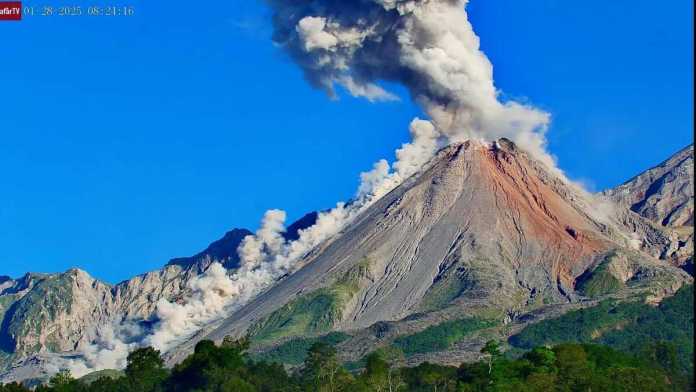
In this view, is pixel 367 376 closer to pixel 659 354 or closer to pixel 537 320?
pixel 659 354

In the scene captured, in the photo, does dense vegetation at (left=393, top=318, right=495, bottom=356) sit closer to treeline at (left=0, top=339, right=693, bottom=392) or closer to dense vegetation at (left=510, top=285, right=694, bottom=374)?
dense vegetation at (left=510, top=285, right=694, bottom=374)

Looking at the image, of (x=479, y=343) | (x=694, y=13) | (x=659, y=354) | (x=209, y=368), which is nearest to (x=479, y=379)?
(x=209, y=368)

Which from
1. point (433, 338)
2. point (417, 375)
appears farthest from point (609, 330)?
point (417, 375)

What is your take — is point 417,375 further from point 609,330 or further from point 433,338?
point 609,330

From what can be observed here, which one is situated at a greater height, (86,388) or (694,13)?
(86,388)

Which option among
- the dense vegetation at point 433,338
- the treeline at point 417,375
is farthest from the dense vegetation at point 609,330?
the treeline at point 417,375

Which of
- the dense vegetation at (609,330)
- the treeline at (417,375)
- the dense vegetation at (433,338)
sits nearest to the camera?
the treeline at (417,375)

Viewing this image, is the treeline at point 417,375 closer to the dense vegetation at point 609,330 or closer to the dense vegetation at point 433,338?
the dense vegetation at point 609,330

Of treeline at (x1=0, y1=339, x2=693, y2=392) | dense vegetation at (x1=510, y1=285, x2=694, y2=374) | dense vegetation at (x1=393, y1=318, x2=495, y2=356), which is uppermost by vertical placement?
dense vegetation at (x1=393, y1=318, x2=495, y2=356)

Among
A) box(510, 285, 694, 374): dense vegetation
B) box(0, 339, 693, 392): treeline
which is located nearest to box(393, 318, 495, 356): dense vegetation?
box(510, 285, 694, 374): dense vegetation
